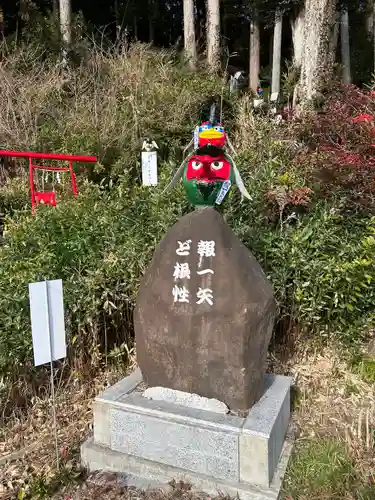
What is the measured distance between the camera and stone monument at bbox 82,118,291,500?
2.58 m

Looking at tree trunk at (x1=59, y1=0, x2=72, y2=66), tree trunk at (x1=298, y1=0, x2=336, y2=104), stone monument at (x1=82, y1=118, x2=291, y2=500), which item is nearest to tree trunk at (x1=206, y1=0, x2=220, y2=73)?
tree trunk at (x1=59, y1=0, x2=72, y2=66)

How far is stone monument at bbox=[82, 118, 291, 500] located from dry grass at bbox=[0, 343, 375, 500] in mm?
160

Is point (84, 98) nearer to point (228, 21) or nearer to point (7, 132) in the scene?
point (7, 132)

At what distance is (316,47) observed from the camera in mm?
6812

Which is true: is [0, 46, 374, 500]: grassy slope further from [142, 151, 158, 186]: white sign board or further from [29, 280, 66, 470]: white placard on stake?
[142, 151, 158, 186]: white sign board

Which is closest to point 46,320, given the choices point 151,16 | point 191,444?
point 191,444

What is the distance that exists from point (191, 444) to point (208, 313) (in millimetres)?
778

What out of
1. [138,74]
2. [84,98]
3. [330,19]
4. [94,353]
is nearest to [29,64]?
[84,98]

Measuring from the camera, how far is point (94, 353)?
3740 millimetres

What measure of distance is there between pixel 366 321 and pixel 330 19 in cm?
502

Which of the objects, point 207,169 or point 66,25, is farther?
point 66,25

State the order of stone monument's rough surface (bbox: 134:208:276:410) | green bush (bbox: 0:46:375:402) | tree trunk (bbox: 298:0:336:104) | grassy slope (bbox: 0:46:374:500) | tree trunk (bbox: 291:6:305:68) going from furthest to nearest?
1. tree trunk (bbox: 291:6:305:68)
2. tree trunk (bbox: 298:0:336:104)
3. green bush (bbox: 0:46:375:402)
4. grassy slope (bbox: 0:46:374:500)
5. stone monument's rough surface (bbox: 134:208:276:410)

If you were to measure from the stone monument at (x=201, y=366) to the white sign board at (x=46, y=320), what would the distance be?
0.49 metres

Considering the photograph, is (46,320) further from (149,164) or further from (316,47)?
(316,47)
